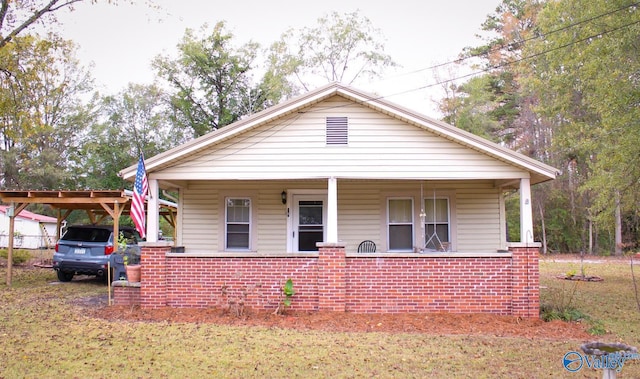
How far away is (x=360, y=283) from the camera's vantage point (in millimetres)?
9258

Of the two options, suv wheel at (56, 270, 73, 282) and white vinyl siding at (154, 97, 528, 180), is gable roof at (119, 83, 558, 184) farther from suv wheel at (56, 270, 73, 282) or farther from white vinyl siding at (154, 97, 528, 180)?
suv wheel at (56, 270, 73, 282)

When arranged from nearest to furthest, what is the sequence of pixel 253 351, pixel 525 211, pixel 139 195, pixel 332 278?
1. pixel 253 351
2. pixel 332 278
3. pixel 139 195
4. pixel 525 211

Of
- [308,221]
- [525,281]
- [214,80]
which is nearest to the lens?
[525,281]

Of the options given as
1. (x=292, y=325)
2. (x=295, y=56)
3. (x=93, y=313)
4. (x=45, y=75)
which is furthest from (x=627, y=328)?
(x=295, y=56)

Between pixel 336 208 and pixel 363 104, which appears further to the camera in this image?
pixel 363 104

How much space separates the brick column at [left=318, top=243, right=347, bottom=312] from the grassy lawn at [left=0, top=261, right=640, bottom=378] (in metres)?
1.39

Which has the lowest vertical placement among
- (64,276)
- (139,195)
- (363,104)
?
(64,276)

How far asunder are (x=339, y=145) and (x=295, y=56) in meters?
25.1

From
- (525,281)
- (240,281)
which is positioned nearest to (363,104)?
(240,281)

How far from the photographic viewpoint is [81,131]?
39.4 meters

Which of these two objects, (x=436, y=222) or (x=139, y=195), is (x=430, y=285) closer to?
(x=436, y=222)

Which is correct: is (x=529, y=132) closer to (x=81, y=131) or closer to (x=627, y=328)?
(x=627, y=328)

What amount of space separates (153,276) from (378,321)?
4.31 meters

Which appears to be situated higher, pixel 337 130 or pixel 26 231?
pixel 337 130
